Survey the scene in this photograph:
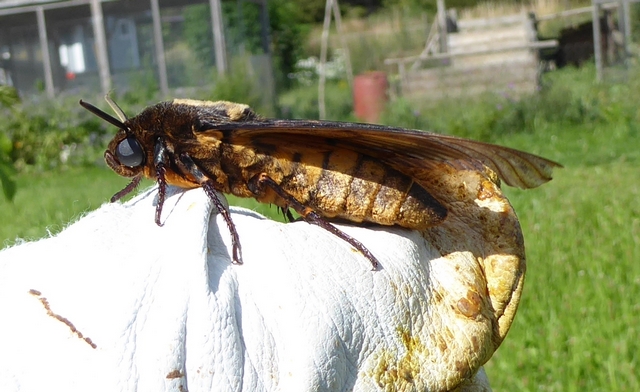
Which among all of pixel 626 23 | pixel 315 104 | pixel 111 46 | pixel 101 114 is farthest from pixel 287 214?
pixel 315 104

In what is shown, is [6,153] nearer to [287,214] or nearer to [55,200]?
[287,214]

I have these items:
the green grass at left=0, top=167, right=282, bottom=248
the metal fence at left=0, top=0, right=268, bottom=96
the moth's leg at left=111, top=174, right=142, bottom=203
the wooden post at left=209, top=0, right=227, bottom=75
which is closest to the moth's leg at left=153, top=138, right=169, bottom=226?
the moth's leg at left=111, top=174, right=142, bottom=203

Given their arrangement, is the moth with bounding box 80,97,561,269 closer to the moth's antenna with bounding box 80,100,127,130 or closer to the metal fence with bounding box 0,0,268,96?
the moth's antenna with bounding box 80,100,127,130

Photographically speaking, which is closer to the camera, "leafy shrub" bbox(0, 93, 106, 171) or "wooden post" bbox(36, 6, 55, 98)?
"leafy shrub" bbox(0, 93, 106, 171)

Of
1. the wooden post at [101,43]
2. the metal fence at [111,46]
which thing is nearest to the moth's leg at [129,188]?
the metal fence at [111,46]

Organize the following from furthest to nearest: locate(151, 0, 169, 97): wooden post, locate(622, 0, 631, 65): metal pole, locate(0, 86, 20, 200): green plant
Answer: locate(151, 0, 169, 97): wooden post → locate(622, 0, 631, 65): metal pole → locate(0, 86, 20, 200): green plant

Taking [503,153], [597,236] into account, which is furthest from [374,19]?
[503,153]

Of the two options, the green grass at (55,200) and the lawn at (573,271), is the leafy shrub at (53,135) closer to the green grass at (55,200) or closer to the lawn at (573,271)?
the green grass at (55,200)
